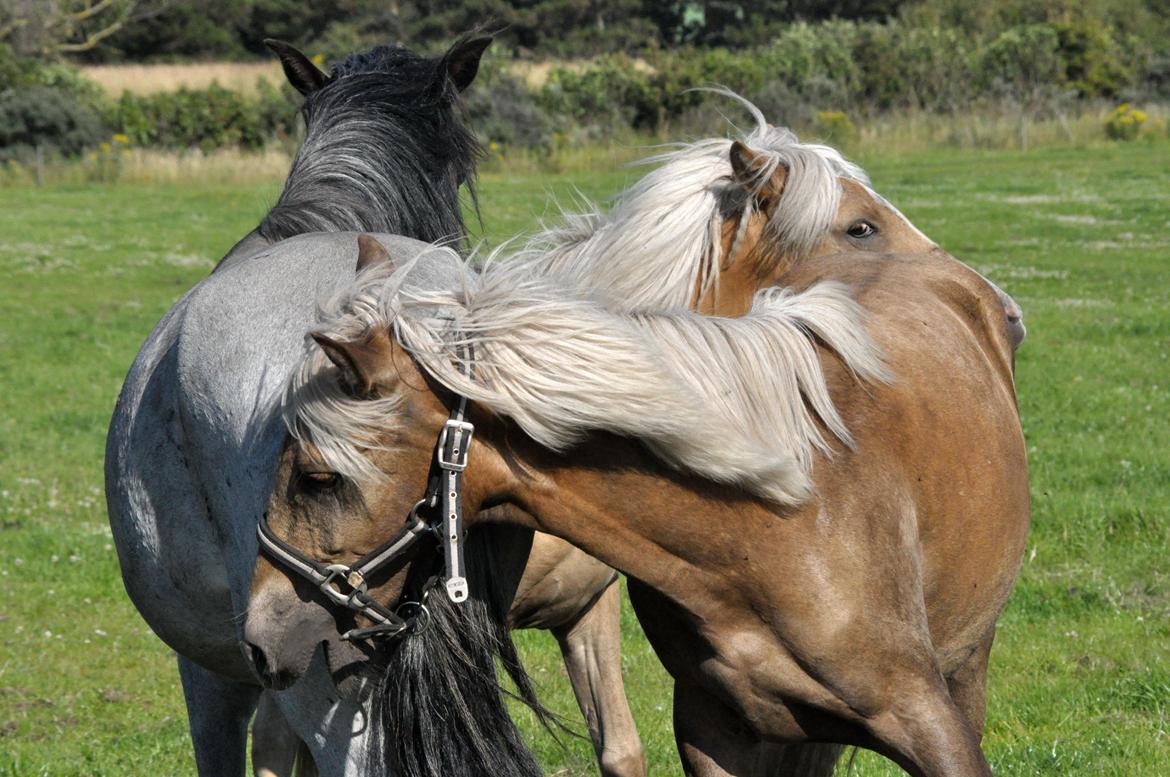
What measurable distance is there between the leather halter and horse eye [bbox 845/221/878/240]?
1849mm

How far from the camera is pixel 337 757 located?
8.28 ft

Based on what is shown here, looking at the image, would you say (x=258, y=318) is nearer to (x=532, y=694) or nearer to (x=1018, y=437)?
(x=532, y=694)

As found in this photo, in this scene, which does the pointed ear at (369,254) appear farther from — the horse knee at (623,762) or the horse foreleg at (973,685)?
the horse knee at (623,762)

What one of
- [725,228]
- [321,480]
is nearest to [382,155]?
[725,228]

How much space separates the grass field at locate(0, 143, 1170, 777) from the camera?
14.8 ft

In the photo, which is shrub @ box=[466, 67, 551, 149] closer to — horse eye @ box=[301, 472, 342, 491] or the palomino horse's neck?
the palomino horse's neck

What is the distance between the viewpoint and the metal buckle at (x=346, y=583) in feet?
7.39

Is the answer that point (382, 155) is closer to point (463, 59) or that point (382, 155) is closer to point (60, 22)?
point (463, 59)

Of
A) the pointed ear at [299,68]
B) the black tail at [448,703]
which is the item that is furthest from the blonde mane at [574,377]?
the pointed ear at [299,68]

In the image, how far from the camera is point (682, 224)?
350 cm

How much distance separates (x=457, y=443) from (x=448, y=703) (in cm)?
54

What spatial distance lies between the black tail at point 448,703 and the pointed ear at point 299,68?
217 cm

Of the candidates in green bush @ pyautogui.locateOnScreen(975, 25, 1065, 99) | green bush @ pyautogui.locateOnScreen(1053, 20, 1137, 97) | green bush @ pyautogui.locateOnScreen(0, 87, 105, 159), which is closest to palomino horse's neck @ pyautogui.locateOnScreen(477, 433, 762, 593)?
green bush @ pyautogui.locateOnScreen(0, 87, 105, 159)

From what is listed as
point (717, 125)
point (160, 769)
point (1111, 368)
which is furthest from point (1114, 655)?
point (717, 125)
